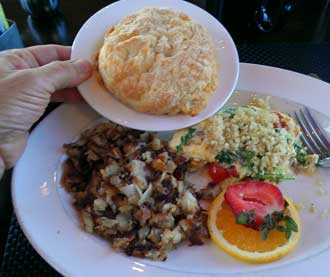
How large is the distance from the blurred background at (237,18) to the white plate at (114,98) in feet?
1.46

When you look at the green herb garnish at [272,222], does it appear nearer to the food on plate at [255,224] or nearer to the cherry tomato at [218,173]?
the food on plate at [255,224]

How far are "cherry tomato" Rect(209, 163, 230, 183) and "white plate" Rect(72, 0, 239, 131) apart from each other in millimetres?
185

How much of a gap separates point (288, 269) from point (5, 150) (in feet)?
2.67

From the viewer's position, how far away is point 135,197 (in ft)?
3.31

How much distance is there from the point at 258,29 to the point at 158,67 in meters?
0.94

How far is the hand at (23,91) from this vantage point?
1.01m

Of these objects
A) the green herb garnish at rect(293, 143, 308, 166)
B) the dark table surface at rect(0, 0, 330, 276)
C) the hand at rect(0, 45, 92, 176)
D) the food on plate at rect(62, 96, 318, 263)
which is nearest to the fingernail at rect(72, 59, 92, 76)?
the hand at rect(0, 45, 92, 176)

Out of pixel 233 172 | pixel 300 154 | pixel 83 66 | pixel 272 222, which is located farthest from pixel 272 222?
pixel 83 66

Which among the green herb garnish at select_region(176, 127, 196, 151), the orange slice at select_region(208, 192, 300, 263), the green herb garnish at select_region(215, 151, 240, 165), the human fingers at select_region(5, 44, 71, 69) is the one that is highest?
the human fingers at select_region(5, 44, 71, 69)

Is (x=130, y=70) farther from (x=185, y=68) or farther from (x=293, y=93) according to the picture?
(x=293, y=93)

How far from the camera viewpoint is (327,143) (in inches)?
49.9

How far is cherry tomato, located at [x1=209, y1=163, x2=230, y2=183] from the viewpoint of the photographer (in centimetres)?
118

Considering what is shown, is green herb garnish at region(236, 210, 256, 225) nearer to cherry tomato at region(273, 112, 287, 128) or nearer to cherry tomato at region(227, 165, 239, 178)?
cherry tomato at region(227, 165, 239, 178)

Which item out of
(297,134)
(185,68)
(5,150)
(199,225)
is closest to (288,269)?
(199,225)
